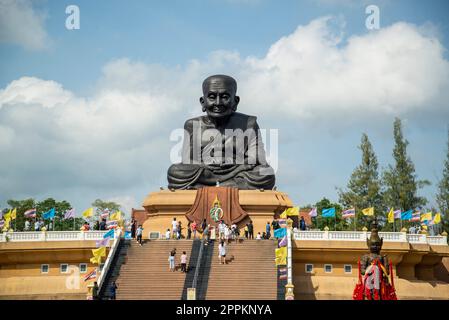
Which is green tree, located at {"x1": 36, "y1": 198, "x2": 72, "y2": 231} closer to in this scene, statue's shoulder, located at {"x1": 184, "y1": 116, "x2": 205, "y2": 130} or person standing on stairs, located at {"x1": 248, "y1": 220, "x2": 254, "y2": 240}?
statue's shoulder, located at {"x1": 184, "y1": 116, "x2": 205, "y2": 130}

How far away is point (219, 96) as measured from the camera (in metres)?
37.0

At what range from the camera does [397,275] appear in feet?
91.6

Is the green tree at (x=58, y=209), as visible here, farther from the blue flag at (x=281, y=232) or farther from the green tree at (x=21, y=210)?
the blue flag at (x=281, y=232)

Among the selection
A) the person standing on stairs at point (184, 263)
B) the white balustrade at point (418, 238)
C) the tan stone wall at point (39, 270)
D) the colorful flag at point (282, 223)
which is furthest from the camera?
the colorful flag at point (282, 223)

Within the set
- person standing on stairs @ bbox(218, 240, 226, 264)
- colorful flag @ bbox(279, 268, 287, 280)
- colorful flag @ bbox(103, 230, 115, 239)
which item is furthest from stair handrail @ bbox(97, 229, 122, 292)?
colorful flag @ bbox(279, 268, 287, 280)

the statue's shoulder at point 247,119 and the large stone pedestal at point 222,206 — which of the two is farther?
the statue's shoulder at point 247,119

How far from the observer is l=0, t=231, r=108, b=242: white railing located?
90.2 ft

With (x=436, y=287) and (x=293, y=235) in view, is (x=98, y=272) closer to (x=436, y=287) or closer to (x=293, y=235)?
(x=293, y=235)

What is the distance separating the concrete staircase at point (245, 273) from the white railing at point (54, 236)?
4732mm

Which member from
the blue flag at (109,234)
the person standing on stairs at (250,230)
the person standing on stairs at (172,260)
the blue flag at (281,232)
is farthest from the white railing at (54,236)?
the blue flag at (281,232)

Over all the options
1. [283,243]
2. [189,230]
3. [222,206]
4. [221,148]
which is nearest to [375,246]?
[283,243]

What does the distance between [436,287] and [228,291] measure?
958 centimetres

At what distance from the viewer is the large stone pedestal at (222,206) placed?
106 ft
